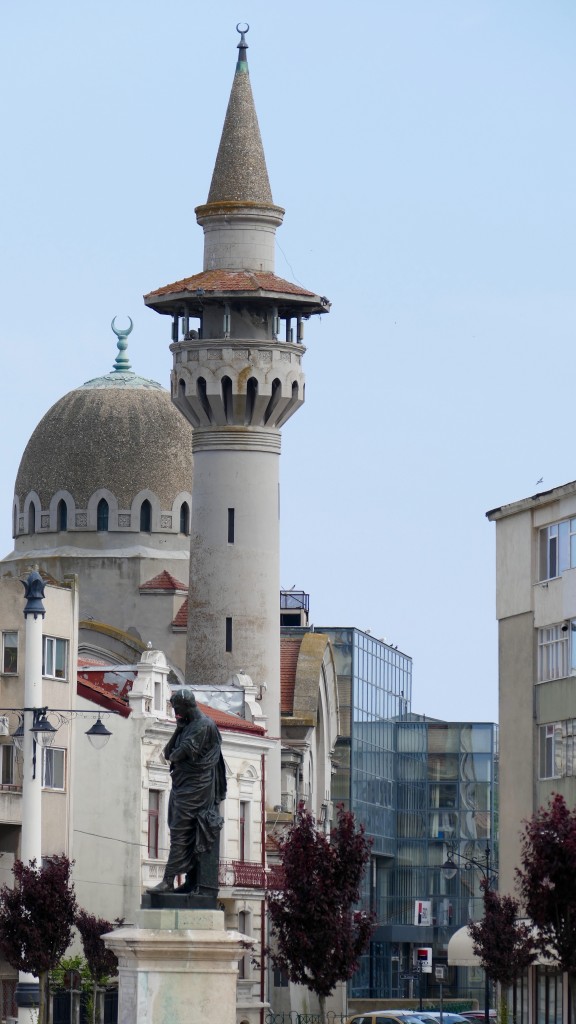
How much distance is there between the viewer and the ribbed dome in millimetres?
94375

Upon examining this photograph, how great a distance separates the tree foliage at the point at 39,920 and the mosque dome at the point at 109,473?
38.5 m

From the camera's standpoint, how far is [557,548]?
6250 cm

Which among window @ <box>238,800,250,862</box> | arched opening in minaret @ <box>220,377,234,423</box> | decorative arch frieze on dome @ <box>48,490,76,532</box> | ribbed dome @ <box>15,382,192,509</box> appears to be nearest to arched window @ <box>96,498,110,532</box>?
ribbed dome @ <box>15,382,192,509</box>

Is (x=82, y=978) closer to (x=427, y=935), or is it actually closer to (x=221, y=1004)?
(x=221, y=1004)

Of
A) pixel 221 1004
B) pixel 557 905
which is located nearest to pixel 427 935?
pixel 557 905

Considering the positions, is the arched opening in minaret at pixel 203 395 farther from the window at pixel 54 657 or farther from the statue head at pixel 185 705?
the statue head at pixel 185 705

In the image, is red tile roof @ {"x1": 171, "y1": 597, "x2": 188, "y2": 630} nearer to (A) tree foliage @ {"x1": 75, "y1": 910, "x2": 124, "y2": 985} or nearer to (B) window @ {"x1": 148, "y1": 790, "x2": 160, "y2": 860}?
(B) window @ {"x1": 148, "y1": 790, "x2": 160, "y2": 860}

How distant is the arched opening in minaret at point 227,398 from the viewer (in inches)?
3310

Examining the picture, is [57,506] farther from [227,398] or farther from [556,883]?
[556,883]

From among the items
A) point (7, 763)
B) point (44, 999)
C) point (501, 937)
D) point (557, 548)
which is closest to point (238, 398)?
point (7, 763)

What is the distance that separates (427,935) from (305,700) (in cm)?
3184

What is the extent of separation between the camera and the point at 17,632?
67.8 meters

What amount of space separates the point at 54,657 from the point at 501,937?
13578 millimetres

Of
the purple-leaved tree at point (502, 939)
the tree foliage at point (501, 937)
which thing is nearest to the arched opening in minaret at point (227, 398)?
the tree foliage at point (501, 937)
